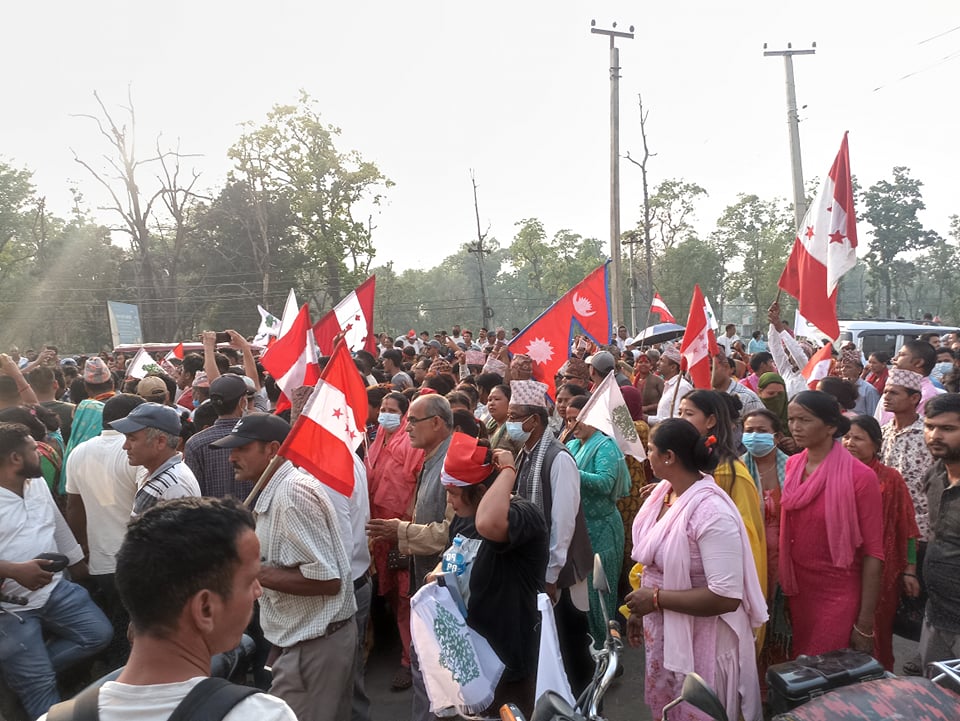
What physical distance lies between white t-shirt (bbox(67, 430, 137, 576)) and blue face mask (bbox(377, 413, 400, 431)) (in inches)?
69.2

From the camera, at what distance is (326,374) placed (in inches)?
158

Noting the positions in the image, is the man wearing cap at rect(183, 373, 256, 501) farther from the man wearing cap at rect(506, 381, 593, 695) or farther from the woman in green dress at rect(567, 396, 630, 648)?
the woman in green dress at rect(567, 396, 630, 648)

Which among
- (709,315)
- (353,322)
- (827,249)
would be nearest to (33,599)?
(353,322)

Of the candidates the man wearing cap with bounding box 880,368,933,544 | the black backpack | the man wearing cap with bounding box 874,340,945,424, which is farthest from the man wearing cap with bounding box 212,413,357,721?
the man wearing cap with bounding box 874,340,945,424

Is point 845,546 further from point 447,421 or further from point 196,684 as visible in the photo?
point 196,684

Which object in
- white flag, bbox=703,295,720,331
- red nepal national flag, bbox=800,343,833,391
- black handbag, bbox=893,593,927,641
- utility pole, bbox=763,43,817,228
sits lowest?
black handbag, bbox=893,593,927,641

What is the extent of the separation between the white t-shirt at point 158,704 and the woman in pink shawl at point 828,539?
3.10 m

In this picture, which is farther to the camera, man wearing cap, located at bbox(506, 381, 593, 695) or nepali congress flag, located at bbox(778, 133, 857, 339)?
nepali congress flag, located at bbox(778, 133, 857, 339)

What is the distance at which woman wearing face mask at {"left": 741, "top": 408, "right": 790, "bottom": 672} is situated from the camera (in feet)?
13.8

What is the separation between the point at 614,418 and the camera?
191 inches

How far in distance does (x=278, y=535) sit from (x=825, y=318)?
5.37 metres

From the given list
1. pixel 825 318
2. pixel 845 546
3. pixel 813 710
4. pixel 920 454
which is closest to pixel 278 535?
pixel 813 710

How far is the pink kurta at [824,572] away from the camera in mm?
3732

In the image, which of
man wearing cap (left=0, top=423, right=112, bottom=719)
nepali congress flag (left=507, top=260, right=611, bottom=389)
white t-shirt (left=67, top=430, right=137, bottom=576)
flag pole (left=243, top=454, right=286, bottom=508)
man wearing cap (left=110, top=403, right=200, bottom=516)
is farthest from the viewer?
nepali congress flag (left=507, top=260, right=611, bottom=389)
